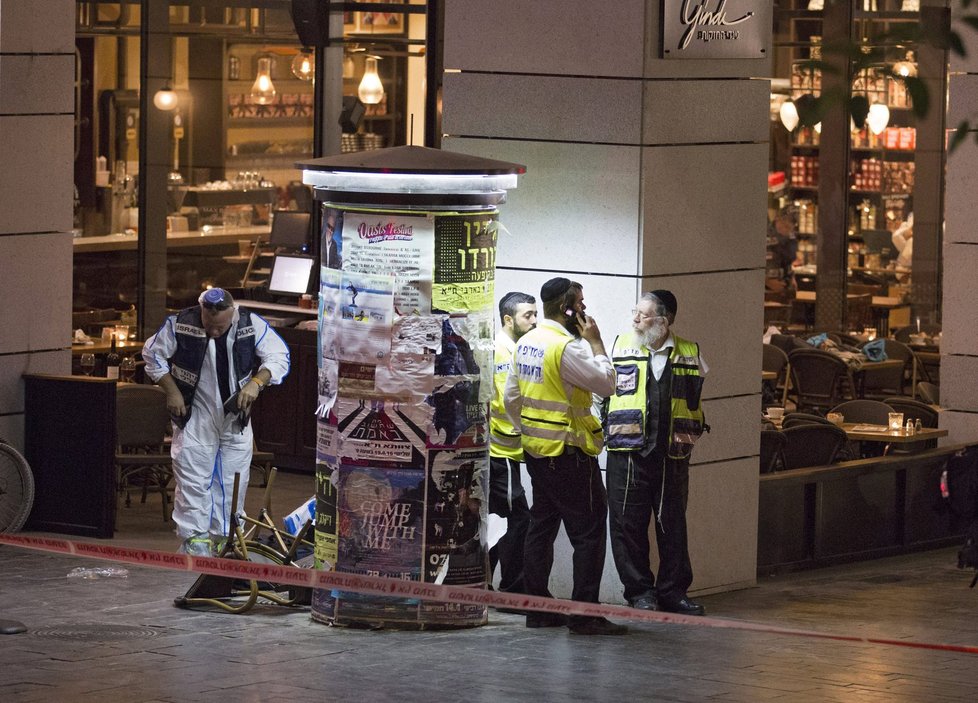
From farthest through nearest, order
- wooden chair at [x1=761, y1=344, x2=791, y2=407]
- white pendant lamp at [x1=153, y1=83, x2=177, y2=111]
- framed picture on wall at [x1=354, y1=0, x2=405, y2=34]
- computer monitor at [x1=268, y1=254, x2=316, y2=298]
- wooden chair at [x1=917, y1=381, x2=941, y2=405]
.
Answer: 1. framed picture on wall at [x1=354, y1=0, x2=405, y2=34]
2. white pendant lamp at [x1=153, y1=83, x2=177, y2=111]
3. wooden chair at [x1=761, y1=344, x2=791, y2=407]
4. computer monitor at [x1=268, y1=254, x2=316, y2=298]
5. wooden chair at [x1=917, y1=381, x2=941, y2=405]

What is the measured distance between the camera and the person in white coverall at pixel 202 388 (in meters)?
10.7

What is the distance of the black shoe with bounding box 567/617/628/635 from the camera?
984 centimetres

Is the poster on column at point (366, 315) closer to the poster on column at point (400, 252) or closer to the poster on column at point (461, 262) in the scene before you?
the poster on column at point (400, 252)

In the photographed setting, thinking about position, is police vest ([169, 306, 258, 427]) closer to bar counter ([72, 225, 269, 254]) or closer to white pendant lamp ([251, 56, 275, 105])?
bar counter ([72, 225, 269, 254])

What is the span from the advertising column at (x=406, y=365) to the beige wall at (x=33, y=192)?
3517mm

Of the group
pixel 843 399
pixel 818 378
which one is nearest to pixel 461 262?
pixel 818 378

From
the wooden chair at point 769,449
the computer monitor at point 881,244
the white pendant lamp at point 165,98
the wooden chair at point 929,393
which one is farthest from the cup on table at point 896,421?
the white pendant lamp at point 165,98

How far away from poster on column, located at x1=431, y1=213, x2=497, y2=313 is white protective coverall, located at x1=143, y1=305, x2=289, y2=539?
160 centimetres

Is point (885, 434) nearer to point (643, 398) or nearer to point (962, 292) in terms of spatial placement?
point (962, 292)

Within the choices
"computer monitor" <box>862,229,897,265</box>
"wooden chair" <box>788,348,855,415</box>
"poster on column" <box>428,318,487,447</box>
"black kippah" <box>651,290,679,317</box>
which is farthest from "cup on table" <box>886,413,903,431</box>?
"computer monitor" <box>862,229,897,265</box>

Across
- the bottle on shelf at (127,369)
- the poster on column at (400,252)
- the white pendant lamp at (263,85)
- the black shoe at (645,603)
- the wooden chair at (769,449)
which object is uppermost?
the white pendant lamp at (263,85)

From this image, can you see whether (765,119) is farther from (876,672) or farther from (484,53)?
(876,672)

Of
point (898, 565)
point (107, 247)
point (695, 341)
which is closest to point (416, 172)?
point (695, 341)

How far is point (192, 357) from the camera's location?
10.7 m
